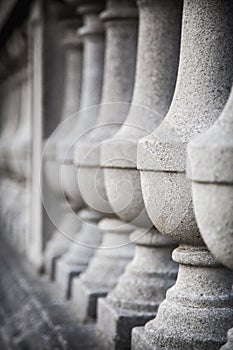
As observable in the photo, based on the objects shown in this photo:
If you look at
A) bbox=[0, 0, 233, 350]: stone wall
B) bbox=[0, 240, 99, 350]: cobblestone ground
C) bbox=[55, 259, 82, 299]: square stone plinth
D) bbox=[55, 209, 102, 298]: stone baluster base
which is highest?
bbox=[0, 0, 233, 350]: stone wall

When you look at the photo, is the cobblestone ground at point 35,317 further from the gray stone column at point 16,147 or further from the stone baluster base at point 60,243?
the gray stone column at point 16,147

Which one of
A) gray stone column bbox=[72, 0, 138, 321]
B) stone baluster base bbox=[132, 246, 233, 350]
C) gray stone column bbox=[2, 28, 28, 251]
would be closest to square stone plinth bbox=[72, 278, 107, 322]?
gray stone column bbox=[72, 0, 138, 321]

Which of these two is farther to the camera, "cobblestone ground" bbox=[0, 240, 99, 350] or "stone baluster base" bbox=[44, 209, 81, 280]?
"stone baluster base" bbox=[44, 209, 81, 280]

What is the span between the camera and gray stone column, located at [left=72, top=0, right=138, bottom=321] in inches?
210

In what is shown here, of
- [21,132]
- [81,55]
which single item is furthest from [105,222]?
[21,132]

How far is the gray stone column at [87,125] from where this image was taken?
619cm

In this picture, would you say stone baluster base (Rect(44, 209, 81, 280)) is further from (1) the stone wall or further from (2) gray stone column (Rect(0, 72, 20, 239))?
(2) gray stone column (Rect(0, 72, 20, 239))

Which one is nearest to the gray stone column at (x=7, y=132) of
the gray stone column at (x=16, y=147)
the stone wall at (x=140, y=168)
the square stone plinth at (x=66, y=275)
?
the gray stone column at (x=16, y=147)

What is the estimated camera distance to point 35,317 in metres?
5.93

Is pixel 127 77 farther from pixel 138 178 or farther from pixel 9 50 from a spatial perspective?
pixel 9 50

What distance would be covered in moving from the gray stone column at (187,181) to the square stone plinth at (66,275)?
2355mm

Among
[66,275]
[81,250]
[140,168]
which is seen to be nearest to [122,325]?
[140,168]

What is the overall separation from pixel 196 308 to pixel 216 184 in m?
0.98

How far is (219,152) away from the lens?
2.88 meters
